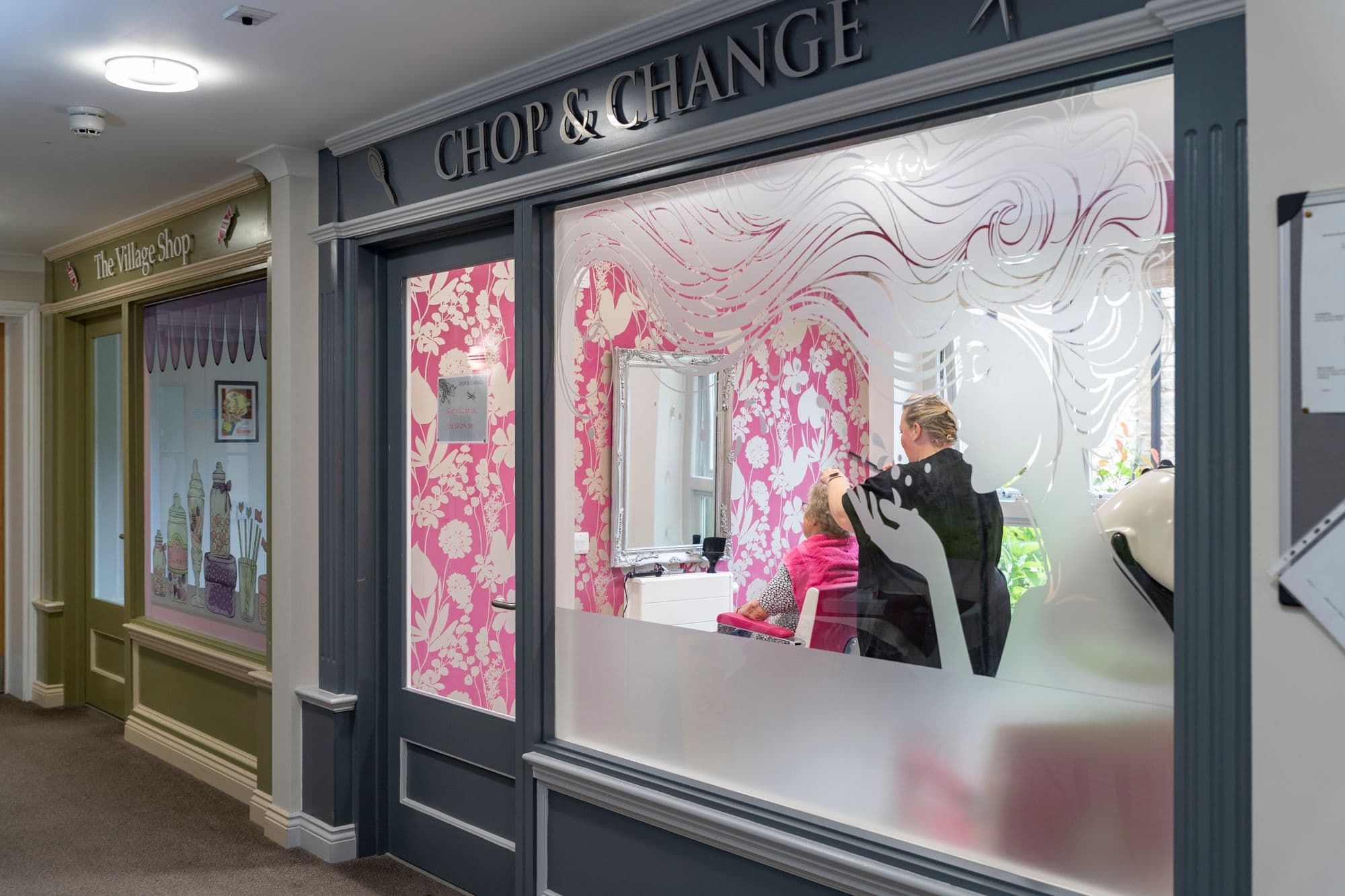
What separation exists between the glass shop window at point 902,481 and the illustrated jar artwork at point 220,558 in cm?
236

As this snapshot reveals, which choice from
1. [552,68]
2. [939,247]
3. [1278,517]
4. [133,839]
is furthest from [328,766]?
[1278,517]

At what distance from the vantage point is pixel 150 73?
9.70 feet

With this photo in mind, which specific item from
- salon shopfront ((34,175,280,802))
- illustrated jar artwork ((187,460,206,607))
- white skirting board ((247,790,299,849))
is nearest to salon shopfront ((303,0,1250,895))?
white skirting board ((247,790,299,849))

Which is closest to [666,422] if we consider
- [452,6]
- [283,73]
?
[452,6]

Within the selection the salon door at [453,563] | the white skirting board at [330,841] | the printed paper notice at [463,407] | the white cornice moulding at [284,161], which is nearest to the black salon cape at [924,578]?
the salon door at [453,563]

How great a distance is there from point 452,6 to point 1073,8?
1.43 m

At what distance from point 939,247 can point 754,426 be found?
629mm

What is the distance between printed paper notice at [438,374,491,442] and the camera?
11.3ft

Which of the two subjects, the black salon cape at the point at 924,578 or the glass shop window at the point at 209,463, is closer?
the black salon cape at the point at 924,578

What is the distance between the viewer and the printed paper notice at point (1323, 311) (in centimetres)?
145

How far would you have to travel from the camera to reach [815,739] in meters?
2.36

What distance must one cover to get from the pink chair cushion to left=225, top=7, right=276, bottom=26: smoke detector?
1.85 meters

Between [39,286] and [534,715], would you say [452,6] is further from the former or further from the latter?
[39,286]

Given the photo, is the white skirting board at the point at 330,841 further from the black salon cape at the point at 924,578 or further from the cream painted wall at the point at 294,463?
the black salon cape at the point at 924,578
